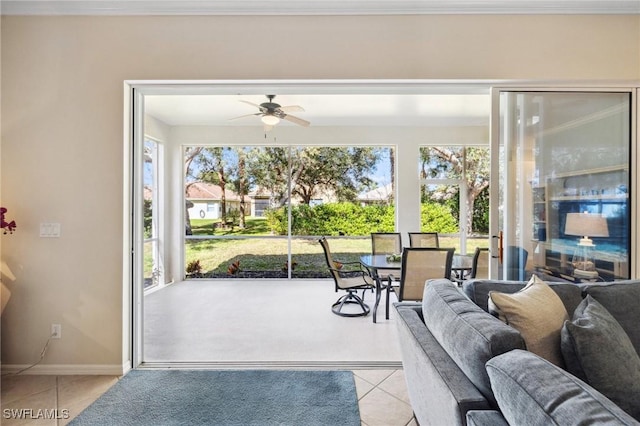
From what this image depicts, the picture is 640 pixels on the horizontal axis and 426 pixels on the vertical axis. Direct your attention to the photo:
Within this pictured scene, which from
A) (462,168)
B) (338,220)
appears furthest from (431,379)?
(462,168)

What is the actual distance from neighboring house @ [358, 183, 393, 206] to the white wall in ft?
11.6

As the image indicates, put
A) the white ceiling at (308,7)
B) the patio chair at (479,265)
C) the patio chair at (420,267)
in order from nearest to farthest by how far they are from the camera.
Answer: the white ceiling at (308,7), the patio chair at (420,267), the patio chair at (479,265)

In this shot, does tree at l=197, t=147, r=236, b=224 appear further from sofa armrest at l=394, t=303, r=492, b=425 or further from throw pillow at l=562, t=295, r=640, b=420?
throw pillow at l=562, t=295, r=640, b=420

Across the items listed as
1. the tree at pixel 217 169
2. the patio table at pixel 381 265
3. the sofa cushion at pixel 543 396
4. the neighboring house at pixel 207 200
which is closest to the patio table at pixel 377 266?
the patio table at pixel 381 265

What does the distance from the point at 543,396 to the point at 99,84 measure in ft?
10.8

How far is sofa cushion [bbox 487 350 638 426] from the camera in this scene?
29.5 inches

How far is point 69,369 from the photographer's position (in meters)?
2.49

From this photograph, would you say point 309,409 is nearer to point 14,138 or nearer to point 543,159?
point 543,159

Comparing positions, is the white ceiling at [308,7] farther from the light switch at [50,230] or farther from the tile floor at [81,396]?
the tile floor at [81,396]

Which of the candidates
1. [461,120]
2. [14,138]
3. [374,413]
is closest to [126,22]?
[14,138]

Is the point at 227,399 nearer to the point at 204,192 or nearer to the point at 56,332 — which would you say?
the point at 56,332

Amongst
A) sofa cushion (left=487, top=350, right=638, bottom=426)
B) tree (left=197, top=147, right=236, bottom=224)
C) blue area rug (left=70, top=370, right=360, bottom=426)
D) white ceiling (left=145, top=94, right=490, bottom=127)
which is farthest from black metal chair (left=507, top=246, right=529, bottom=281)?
tree (left=197, top=147, right=236, bottom=224)

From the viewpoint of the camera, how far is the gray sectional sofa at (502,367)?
0.81 meters

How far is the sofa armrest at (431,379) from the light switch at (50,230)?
8.82 feet
